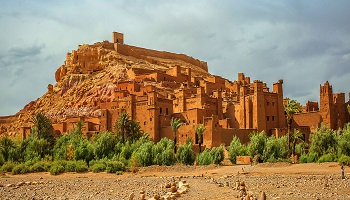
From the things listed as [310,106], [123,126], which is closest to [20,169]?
[123,126]

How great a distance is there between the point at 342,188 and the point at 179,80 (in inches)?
1879

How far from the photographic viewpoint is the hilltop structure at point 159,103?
50750mm

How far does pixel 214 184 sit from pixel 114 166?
54.3 feet

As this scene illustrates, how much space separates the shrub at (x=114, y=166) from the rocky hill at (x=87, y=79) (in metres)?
21.1

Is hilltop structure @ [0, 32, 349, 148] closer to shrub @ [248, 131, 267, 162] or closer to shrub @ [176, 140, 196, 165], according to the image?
shrub @ [176, 140, 196, 165]

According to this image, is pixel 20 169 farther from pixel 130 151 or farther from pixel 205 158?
pixel 205 158

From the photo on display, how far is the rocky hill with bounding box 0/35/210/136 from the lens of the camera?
221ft

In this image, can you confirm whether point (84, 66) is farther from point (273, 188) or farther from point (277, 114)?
point (273, 188)

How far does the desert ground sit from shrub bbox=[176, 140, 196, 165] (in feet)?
9.06

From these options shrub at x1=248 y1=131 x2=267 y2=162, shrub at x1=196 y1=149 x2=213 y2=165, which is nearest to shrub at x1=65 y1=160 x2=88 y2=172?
shrub at x1=196 y1=149 x2=213 y2=165

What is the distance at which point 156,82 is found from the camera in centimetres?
6544

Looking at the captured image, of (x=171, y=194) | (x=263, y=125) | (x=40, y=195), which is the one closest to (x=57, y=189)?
(x=40, y=195)

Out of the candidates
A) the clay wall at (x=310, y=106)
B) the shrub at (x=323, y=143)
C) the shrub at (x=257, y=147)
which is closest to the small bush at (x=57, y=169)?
the shrub at (x=257, y=147)

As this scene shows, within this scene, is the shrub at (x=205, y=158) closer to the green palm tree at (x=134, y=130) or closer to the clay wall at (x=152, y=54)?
the green palm tree at (x=134, y=130)
